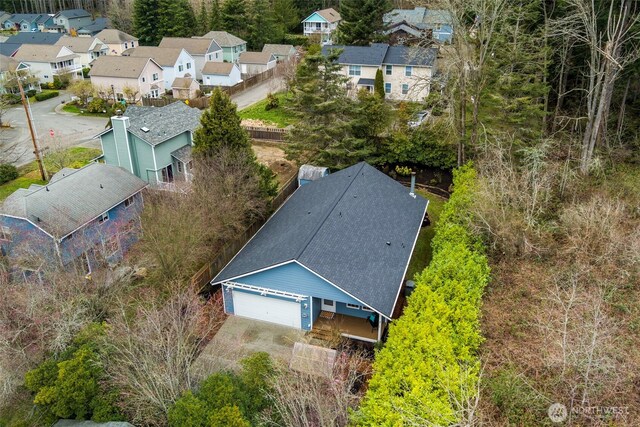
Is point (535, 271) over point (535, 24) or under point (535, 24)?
under

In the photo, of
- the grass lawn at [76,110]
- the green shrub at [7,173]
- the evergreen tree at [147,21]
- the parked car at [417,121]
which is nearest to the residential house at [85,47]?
the evergreen tree at [147,21]

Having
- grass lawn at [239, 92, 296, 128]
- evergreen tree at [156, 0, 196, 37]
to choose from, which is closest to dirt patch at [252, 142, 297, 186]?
grass lawn at [239, 92, 296, 128]

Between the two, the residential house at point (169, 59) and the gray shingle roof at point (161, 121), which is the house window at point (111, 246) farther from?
the residential house at point (169, 59)

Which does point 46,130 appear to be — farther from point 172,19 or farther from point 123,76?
point 172,19

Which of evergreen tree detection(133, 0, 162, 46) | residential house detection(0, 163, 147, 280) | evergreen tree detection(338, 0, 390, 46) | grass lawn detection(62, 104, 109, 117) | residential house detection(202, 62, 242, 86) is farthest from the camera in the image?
evergreen tree detection(133, 0, 162, 46)

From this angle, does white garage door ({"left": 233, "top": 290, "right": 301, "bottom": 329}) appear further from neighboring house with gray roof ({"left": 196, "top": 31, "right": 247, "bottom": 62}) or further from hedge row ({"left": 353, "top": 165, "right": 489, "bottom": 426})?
neighboring house with gray roof ({"left": 196, "top": 31, "right": 247, "bottom": 62})

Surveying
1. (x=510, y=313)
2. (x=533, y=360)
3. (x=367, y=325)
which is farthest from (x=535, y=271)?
(x=367, y=325)

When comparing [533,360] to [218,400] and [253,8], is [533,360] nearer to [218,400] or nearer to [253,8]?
[218,400]
